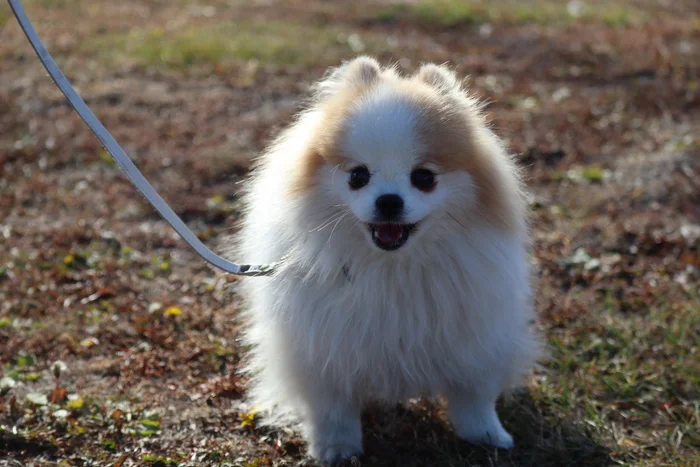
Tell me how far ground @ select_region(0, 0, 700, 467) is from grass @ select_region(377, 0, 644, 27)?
920 millimetres

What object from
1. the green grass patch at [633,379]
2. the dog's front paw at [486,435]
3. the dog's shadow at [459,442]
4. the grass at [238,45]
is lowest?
the green grass patch at [633,379]

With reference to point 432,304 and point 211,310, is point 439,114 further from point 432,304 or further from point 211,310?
point 211,310

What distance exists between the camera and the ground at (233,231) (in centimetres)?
309

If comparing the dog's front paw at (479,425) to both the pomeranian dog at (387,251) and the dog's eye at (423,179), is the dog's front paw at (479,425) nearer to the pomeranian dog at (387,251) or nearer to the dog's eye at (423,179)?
the pomeranian dog at (387,251)

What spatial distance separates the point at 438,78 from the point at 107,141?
1.19 m

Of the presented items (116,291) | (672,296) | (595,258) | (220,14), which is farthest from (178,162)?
(220,14)

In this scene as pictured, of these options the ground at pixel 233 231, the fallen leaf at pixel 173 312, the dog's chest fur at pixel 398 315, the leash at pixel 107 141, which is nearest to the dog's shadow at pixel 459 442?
the ground at pixel 233 231

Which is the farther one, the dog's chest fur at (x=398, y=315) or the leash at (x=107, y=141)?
the dog's chest fur at (x=398, y=315)

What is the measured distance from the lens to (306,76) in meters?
8.34

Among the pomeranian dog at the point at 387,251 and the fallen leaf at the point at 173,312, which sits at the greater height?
the pomeranian dog at the point at 387,251

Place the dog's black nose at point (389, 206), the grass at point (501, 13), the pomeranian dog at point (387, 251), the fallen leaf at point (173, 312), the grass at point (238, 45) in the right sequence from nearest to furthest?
the dog's black nose at point (389, 206) < the pomeranian dog at point (387, 251) < the fallen leaf at point (173, 312) < the grass at point (238, 45) < the grass at point (501, 13)

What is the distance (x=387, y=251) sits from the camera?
2.61 metres

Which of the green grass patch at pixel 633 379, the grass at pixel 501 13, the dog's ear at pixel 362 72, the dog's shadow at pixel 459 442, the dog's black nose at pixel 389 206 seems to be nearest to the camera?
the dog's black nose at pixel 389 206

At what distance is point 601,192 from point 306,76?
12.8ft
